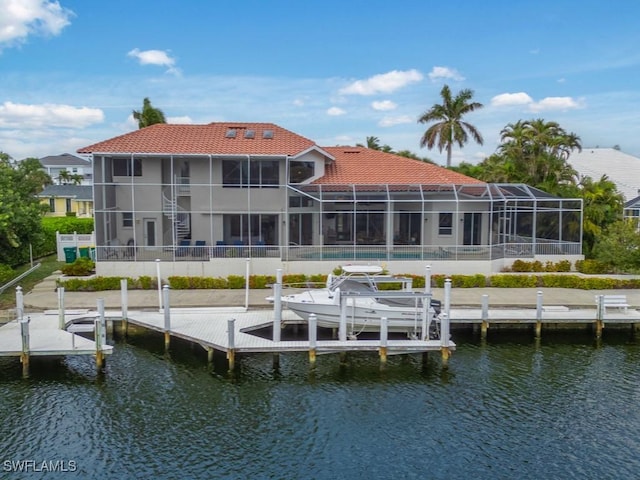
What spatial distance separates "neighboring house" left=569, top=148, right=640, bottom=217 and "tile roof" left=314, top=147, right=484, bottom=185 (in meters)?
33.5

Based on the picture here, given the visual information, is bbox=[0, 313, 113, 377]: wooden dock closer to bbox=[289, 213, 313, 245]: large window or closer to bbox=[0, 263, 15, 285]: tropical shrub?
bbox=[0, 263, 15, 285]: tropical shrub

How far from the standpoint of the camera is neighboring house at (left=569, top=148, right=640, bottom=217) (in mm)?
59894

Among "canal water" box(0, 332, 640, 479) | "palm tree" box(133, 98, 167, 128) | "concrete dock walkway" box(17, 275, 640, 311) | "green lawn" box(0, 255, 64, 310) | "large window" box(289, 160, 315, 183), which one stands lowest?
"canal water" box(0, 332, 640, 479)

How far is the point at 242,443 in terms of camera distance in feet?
41.5

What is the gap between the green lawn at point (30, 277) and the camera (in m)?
22.1

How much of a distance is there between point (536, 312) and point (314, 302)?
819cm

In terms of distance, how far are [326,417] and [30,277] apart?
20.6m

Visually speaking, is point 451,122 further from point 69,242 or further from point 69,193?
point 69,193

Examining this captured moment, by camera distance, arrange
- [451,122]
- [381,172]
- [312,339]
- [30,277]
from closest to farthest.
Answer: [312,339] < [30,277] < [381,172] < [451,122]

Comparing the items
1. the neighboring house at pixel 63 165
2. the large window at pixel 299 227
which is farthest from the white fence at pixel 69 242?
the neighboring house at pixel 63 165

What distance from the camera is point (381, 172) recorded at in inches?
1268

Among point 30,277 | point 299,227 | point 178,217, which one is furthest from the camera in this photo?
point 299,227

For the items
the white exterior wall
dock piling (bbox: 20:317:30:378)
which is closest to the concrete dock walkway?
the white exterior wall

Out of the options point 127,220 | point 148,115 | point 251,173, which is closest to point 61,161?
point 148,115
